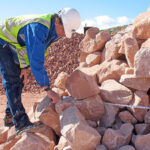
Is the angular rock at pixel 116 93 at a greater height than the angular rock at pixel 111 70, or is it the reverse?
the angular rock at pixel 111 70

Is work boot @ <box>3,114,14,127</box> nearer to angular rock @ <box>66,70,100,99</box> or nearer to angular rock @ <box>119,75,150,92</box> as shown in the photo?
angular rock @ <box>66,70,100,99</box>

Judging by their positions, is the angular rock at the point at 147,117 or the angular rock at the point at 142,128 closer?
the angular rock at the point at 142,128

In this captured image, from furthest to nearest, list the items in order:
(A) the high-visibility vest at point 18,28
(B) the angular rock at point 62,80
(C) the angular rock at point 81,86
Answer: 1. (B) the angular rock at point 62,80
2. (C) the angular rock at point 81,86
3. (A) the high-visibility vest at point 18,28

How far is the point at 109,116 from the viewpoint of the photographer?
2.91 meters

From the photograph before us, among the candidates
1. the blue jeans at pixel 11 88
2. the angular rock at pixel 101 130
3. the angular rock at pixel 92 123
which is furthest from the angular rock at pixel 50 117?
the angular rock at pixel 101 130

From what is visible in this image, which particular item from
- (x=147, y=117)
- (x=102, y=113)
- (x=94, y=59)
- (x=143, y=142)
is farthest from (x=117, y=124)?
(x=94, y=59)

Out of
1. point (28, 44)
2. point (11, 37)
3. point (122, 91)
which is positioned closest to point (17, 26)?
point (11, 37)

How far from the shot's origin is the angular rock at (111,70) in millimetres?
3434

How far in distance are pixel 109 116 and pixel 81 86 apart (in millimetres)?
576

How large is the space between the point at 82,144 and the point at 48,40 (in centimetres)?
156

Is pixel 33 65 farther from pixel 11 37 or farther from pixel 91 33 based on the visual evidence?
pixel 91 33

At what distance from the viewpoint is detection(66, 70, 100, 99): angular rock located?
3.00m

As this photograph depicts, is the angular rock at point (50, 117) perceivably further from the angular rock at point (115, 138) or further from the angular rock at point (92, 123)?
the angular rock at point (115, 138)

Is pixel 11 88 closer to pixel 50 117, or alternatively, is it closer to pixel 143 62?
pixel 50 117
